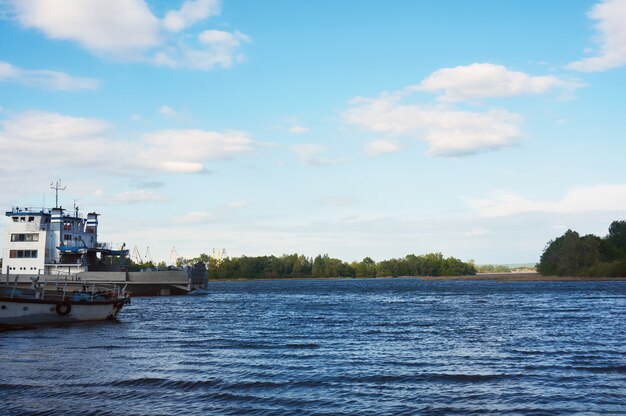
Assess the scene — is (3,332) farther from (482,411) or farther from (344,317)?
(482,411)

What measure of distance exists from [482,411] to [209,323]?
1275 inches

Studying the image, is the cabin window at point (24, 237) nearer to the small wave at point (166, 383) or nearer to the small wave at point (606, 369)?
the small wave at point (166, 383)

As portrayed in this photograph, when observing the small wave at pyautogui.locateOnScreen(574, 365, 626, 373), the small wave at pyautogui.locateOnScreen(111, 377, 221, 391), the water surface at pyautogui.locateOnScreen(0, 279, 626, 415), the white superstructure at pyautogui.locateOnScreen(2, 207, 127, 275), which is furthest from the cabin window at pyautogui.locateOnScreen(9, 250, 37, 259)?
the small wave at pyautogui.locateOnScreen(574, 365, 626, 373)

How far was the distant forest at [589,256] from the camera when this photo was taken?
157 m

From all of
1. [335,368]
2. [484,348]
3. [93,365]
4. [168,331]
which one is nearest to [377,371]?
[335,368]

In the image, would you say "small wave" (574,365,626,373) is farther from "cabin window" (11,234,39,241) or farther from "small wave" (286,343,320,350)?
"cabin window" (11,234,39,241)

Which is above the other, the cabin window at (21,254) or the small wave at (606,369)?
the cabin window at (21,254)

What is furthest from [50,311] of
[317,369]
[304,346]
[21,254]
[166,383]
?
[21,254]

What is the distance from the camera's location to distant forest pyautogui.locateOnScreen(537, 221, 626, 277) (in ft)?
516

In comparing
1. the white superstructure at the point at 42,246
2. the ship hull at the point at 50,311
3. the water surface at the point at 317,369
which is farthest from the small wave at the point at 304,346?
the white superstructure at the point at 42,246

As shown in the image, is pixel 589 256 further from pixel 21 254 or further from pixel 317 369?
pixel 317 369

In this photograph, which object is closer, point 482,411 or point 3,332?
point 482,411

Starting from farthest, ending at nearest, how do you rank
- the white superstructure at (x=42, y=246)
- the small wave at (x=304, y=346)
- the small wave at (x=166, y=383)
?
the white superstructure at (x=42, y=246)
the small wave at (x=304, y=346)
the small wave at (x=166, y=383)

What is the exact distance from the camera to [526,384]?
21.9m
